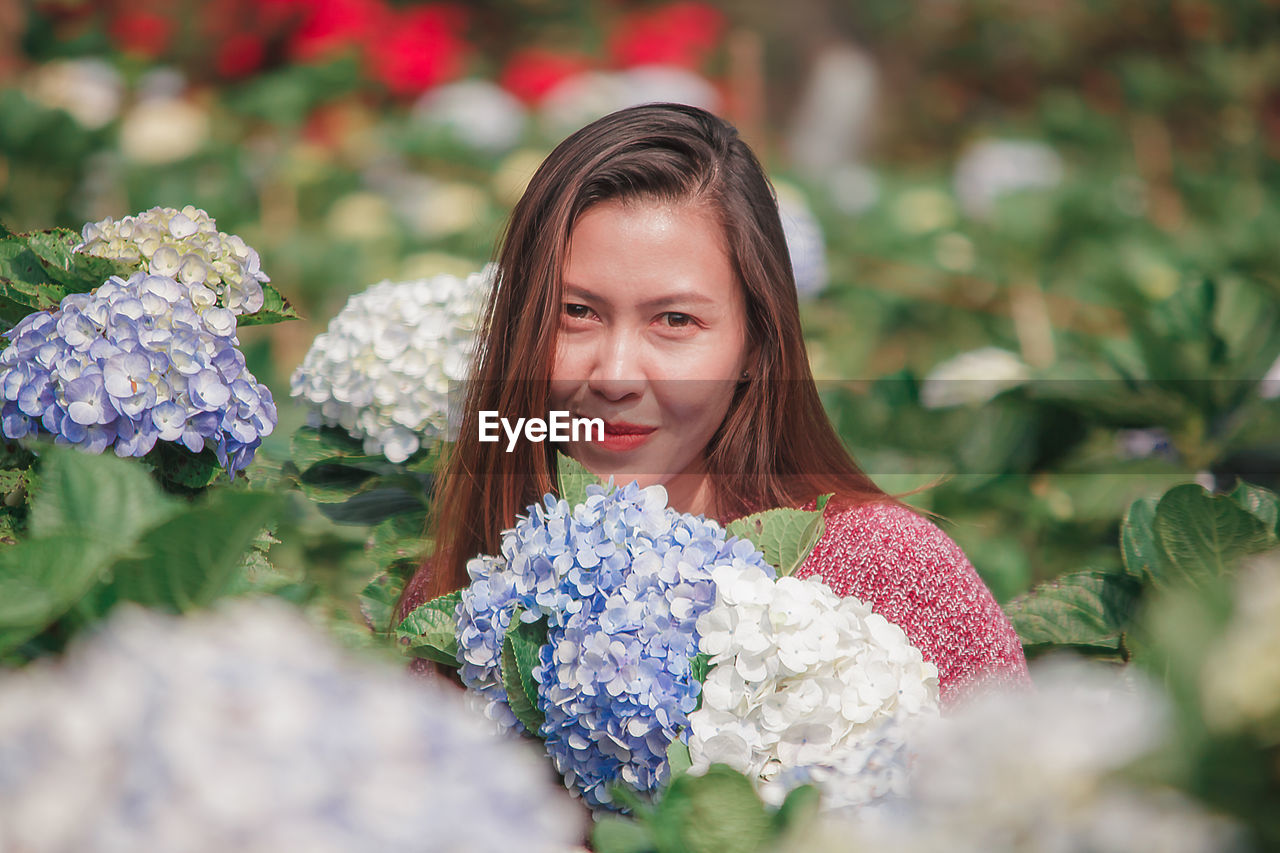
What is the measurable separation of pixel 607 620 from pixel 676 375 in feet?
1.30

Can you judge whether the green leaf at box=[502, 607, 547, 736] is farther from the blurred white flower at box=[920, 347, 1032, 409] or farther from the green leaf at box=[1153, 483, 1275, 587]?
the blurred white flower at box=[920, 347, 1032, 409]

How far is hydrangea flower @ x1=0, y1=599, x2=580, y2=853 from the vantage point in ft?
1.30

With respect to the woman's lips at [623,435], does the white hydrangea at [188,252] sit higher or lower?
higher

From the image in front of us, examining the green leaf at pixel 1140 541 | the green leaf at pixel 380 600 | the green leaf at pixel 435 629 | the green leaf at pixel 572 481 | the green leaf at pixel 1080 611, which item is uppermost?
the green leaf at pixel 572 481

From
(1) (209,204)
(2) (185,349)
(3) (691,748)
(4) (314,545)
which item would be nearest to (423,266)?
(1) (209,204)

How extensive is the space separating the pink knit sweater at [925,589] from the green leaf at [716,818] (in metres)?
0.48

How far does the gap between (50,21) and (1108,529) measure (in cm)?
414

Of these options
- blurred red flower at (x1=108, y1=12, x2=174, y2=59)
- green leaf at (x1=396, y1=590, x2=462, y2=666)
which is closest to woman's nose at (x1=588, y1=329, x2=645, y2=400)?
green leaf at (x1=396, y1=590, x2=462, y2=666)

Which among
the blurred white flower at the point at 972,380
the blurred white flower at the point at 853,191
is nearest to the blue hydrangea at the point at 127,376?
the blurred white flower at the point at 972,380

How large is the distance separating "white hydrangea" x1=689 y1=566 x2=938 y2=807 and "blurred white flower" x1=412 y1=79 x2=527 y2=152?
3.29 m

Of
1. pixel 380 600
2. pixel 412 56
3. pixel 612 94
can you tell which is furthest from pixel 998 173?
pixel 380 600

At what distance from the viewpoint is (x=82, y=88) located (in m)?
3.57

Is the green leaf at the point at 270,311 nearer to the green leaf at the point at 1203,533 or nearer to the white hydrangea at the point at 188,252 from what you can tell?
the white hydrangea at the point at 188,252

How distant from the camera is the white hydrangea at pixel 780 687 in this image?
793 millimetres
